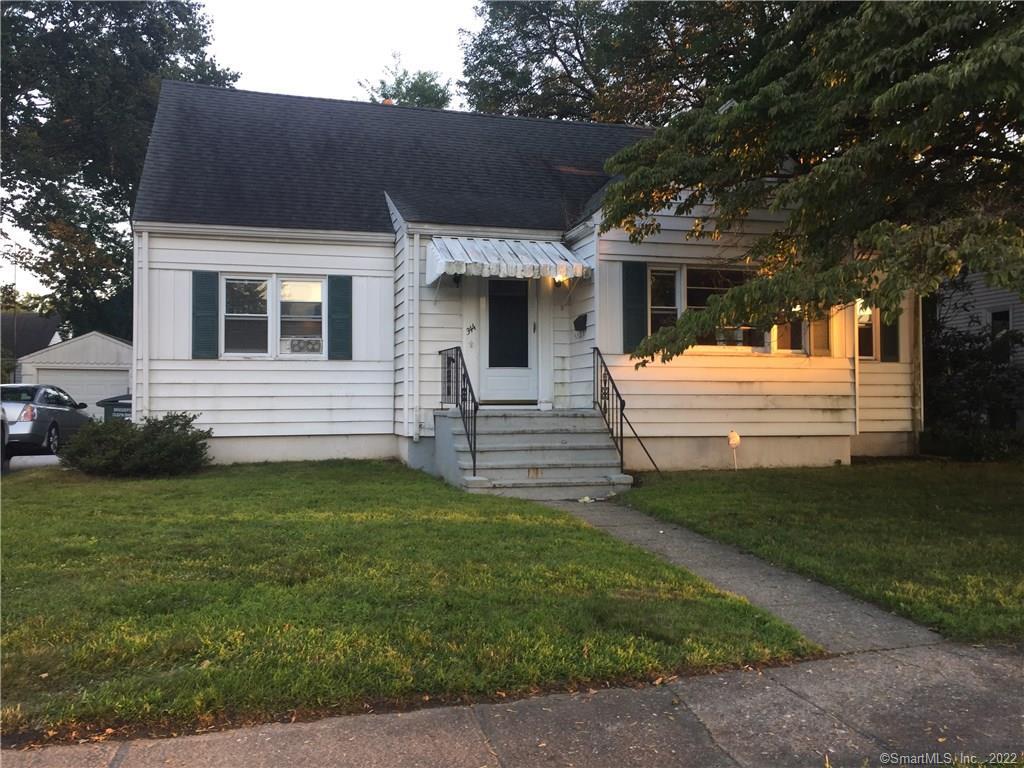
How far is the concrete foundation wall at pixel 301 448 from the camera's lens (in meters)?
10.8

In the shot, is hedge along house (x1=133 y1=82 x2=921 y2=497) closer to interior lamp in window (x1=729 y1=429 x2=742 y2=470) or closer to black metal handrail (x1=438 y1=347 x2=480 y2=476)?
black metal handrail (x1=438 y1=347 x2=480 y2=476)

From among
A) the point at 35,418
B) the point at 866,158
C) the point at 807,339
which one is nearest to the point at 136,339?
the point at 35,418

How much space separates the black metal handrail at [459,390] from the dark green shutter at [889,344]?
6.65 m

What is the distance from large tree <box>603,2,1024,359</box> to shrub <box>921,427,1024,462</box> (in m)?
5.47

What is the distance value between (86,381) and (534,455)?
952 inches

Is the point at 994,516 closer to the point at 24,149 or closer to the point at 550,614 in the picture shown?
the point at 550,614

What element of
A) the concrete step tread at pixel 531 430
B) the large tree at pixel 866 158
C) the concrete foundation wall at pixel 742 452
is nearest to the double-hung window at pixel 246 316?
the concrete step tread at pixel 531 430

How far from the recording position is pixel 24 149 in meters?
21.4

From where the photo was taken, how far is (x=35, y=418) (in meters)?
12.4

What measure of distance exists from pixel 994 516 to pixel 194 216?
33.9 feet

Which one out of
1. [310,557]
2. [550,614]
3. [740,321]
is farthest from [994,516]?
[310,557]

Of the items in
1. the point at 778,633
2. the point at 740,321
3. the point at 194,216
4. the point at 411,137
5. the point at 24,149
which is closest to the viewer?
the point at 778,633

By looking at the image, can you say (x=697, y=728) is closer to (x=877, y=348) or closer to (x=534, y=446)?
(x=534, y=446)

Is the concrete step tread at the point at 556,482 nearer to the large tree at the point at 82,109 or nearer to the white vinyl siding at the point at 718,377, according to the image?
the white vinyl siding at the point at 718,377
